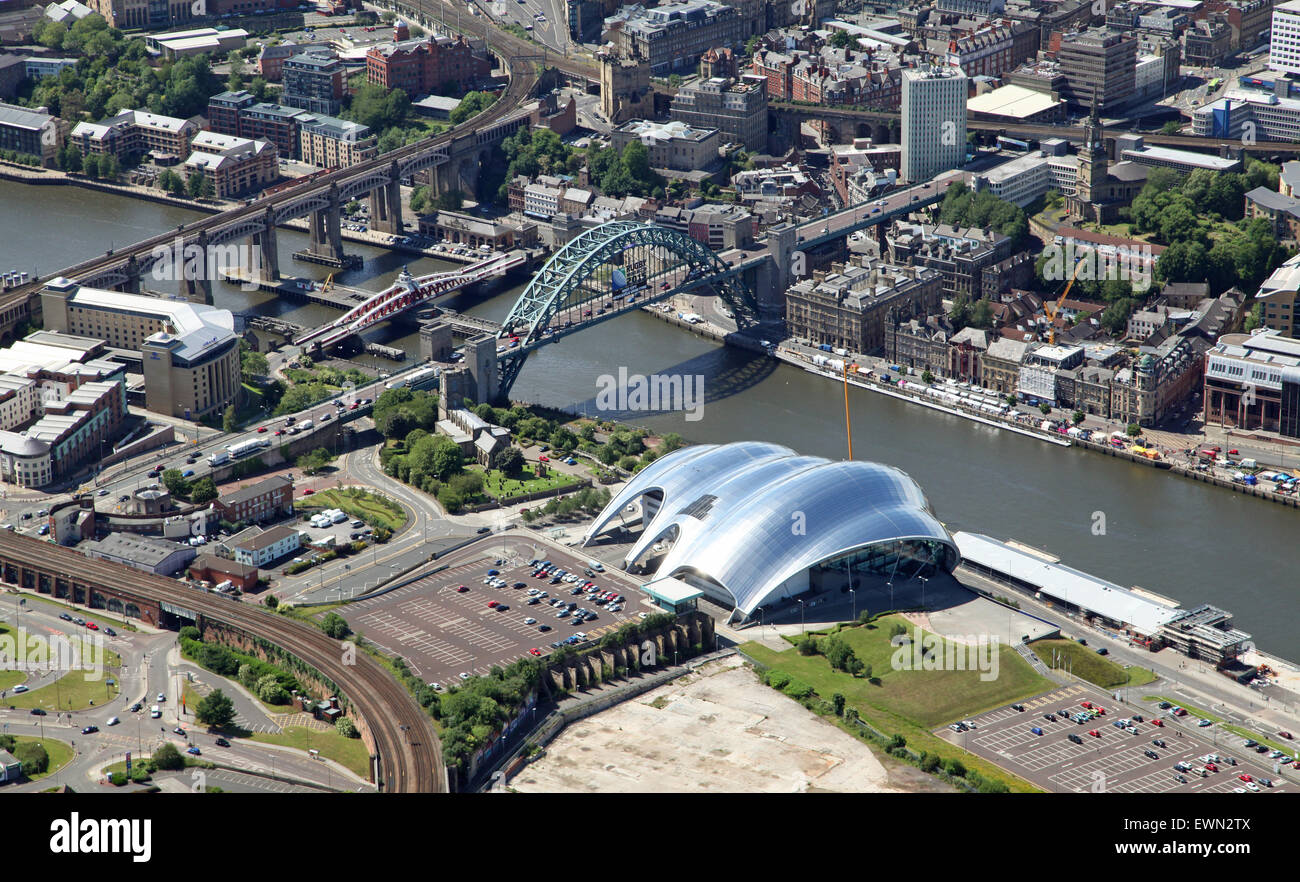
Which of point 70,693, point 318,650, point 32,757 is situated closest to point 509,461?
point 318,650

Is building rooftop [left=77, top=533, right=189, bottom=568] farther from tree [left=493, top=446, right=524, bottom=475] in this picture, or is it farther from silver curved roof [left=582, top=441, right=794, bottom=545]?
silver curved roof [left=582, top=441, right=794, bottom=545]

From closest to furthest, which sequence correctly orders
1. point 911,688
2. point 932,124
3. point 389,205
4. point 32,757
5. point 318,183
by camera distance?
1. point 32,757
2. point 911,688
3. point 389,205
4. point 318,183
5. point 932,124

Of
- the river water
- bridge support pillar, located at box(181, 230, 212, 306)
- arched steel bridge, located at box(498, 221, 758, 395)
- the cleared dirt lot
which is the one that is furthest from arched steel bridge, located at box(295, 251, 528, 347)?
the cleared dirt lot

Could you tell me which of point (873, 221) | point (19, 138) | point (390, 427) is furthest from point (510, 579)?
point (19, 138)

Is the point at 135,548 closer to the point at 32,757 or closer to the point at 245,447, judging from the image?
the point at 245,447

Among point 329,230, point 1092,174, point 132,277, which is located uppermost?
point 1092,174
